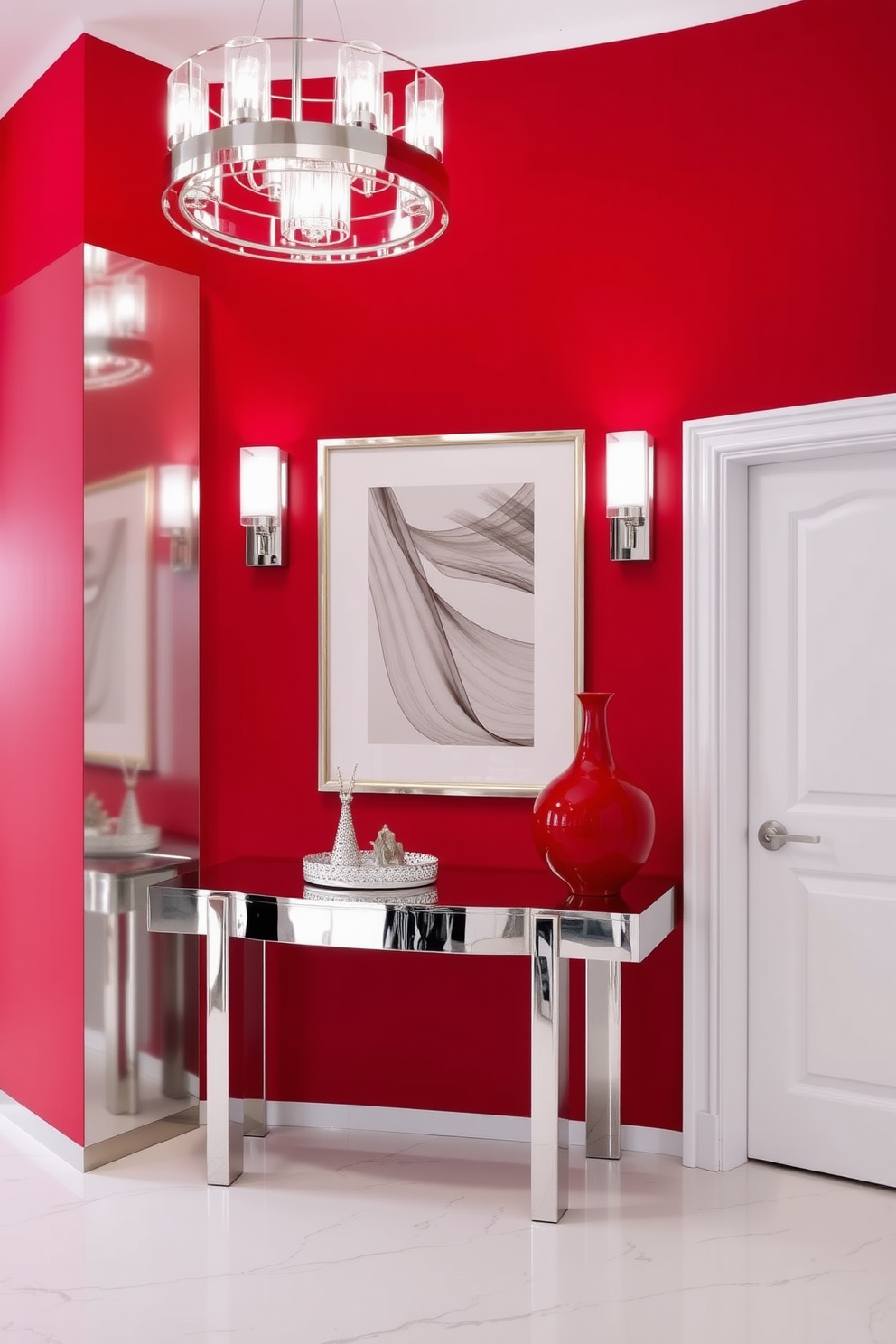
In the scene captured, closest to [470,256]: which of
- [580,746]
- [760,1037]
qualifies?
[580,746]

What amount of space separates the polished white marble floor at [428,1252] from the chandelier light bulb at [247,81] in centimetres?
245

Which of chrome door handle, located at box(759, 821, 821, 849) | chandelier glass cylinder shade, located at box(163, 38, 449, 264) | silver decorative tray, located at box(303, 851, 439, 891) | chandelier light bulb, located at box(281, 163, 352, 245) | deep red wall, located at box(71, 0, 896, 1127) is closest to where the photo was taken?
chandelier glass cylinder shade, located at box(163, 38, 449, 264)

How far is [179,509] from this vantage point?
3914 millimetres

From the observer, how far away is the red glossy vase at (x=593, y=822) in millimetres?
3195

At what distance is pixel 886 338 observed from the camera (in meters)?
3.30

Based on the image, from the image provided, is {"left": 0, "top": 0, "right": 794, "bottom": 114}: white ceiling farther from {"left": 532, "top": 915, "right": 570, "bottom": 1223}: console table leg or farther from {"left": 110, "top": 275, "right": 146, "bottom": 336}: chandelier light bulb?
{"left": 532, "top": 915, "right": 570, "bottom": 1223}: console table leg

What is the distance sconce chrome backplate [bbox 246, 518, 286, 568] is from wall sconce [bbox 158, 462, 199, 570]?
0.63 feet

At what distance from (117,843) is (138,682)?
0.49 meters

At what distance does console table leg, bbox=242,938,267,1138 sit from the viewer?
381 cm

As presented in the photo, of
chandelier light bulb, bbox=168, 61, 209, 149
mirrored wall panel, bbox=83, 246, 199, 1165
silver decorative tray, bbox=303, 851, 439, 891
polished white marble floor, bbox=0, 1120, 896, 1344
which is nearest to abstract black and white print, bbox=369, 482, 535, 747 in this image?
silver decorative tray, bbox=303, 851, 439, 891

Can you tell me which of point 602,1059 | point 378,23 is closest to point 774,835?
point 602,1059

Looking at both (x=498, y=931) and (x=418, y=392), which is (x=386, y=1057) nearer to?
(x=498, y=931)

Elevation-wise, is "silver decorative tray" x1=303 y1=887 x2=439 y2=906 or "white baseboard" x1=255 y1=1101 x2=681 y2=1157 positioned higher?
"silver decorative tray" x1=303 y1=887 x2=439 y2=906

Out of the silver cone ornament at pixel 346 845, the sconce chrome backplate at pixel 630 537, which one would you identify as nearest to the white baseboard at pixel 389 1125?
the silver cone ornament at pixel 346 845
